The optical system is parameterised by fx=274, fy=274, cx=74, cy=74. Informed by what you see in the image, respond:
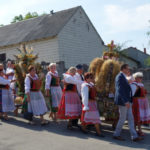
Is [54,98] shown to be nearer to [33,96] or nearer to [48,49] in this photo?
[33,96]

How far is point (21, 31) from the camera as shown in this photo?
24.0 m

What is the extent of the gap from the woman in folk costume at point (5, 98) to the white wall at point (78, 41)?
11.6m

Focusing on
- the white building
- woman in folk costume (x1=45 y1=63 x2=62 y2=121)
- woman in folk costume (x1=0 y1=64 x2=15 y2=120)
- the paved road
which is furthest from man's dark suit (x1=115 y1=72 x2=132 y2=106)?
the white building

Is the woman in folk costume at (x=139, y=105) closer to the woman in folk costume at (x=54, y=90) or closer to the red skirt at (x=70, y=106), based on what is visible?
the red skirt at (x=70, y=106)

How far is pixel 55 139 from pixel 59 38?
47.4 ft

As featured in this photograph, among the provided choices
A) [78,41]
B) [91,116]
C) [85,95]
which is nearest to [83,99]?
[85,95]

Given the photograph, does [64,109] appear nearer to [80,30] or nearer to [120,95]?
[120,95]

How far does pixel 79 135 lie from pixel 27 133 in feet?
4.57

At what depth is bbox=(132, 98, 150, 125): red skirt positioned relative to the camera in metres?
7.12

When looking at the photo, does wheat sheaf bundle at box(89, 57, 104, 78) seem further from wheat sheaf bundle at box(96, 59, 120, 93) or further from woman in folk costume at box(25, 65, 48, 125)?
woman in folk costume at box(25, 65, 48, 125)

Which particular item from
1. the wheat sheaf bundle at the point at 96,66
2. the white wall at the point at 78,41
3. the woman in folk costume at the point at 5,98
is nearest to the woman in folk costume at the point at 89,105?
the wheat sheaf bundle at the point at 96,66

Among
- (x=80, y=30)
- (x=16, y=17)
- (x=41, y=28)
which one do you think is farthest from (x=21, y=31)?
(x=16, y=17)

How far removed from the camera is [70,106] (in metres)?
7.60

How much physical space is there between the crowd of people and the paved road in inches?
9.8
